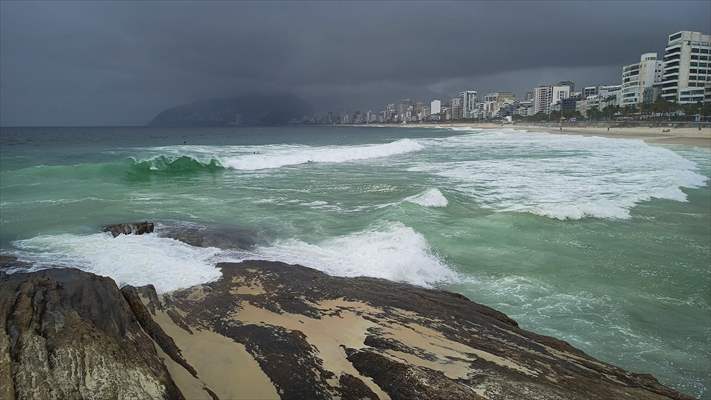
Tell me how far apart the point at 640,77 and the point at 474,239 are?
142m

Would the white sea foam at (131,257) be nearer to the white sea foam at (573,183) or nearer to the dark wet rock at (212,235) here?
the dark wet rock at (212,235)

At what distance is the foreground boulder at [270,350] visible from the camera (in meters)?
3.57

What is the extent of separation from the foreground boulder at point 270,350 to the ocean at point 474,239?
5.20 feet

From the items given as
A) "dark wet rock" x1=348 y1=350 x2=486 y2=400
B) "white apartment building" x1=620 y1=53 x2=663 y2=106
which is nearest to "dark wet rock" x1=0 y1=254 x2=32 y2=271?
"dark wet rock" x1=348 y1=350 x2=486 y2=400

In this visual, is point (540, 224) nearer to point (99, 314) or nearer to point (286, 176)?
point (99, 314)

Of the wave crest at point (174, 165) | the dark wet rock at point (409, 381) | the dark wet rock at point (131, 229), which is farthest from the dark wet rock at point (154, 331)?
the wave crest at point (174, 165)

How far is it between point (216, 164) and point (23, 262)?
2378 centimetres

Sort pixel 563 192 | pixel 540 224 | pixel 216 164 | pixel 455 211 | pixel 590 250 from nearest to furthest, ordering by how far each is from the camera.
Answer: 1. pixel 590 250
2. pixel 540 224
3. pixel 455 211
4. pixel 563 192
5. pixel 216 164

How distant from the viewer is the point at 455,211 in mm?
14562

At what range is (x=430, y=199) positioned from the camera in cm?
1559

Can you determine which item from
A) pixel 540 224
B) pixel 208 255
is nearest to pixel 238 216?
pixel 208 255

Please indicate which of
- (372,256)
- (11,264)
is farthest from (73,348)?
Result: (372,256)

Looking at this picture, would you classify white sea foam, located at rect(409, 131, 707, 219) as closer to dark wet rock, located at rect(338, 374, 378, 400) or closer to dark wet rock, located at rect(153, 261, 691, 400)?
dark wet rock, located at rect(153, 261, 691, 400)

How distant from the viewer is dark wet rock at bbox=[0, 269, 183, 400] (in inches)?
130
